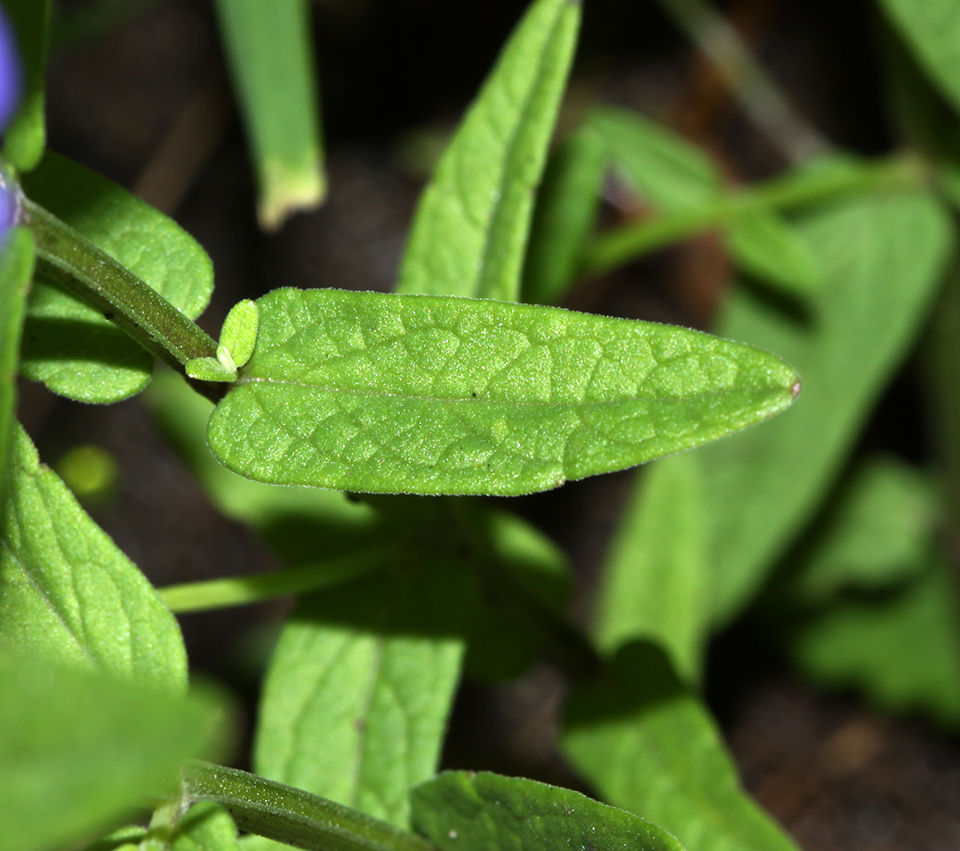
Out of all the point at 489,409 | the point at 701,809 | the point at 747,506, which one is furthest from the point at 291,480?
the point at 747,506

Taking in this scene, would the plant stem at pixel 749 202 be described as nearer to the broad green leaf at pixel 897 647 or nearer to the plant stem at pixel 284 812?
the broad green leaf at pixel 897 647

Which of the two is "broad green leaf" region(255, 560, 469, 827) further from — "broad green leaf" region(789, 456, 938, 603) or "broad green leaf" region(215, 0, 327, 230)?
"broad green leaf" region(789, 456, 938, 603)

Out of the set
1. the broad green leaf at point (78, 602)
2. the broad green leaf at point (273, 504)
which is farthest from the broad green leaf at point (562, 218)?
the broad green leaf at point (78, 602)

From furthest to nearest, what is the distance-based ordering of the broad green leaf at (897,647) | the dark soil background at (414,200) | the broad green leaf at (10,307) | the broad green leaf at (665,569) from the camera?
the dark soil background at (414,200), the broad green leaf at (897,647), the broad green leaf at (665,569), the broad green leaf at (10,307)

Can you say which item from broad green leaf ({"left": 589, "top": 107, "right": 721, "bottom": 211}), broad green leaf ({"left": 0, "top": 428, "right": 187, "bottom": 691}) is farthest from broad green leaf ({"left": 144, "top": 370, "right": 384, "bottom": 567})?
broad green leaf ({"left": 589, "top": 107, "right": 721, "bottom": 211})

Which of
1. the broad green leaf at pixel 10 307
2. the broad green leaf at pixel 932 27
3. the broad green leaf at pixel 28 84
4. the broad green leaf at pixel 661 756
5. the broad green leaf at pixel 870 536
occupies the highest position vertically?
the broad green leaf at pixel 932 27

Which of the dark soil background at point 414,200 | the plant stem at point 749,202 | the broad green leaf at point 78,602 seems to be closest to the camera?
the broad green leaf at point 78,602

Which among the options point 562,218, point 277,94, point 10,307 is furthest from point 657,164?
point 10,307

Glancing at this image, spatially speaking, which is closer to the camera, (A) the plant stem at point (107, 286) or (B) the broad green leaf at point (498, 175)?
(A) the plant stem at point (107, 286)
